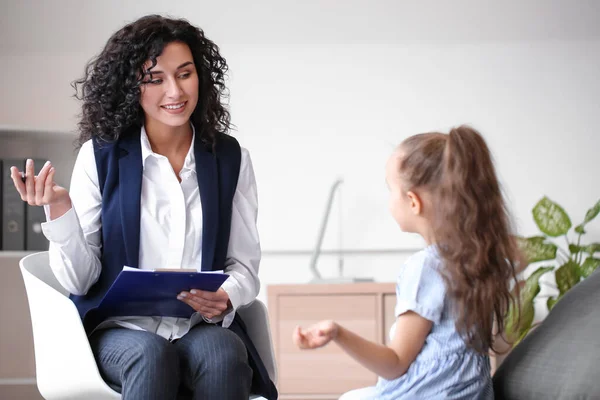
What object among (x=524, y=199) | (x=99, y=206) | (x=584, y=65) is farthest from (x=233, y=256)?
(x=584, y=65)

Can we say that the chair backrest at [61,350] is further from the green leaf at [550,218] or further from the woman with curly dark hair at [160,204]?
the green leaf at [550,218]

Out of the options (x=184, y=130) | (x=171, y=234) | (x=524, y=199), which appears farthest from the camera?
(x=524, y=199)

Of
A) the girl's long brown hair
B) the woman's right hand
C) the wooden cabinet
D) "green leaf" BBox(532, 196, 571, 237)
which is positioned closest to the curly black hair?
the woman's right hand

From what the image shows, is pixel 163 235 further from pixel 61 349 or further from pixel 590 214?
pixel 590 214

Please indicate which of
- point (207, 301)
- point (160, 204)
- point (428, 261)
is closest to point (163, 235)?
point (160, 204)

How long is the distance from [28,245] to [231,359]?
1744mm

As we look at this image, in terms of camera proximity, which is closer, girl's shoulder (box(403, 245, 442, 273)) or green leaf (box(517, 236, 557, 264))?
girl's shoulder (box(403, 245, 442, 273))

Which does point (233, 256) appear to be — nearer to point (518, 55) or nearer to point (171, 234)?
point (171, 234)

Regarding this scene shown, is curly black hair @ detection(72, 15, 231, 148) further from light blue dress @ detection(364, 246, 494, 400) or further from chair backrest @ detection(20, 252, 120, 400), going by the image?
light blue dress @ detection(364, 246, 494, 400)

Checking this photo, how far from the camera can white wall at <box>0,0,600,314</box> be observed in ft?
12.9

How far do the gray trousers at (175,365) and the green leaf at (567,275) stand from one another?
2181 millimetres

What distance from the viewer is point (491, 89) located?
3953 millimetres

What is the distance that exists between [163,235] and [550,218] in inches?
87.6

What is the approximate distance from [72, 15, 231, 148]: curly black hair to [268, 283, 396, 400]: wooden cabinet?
1644mm
